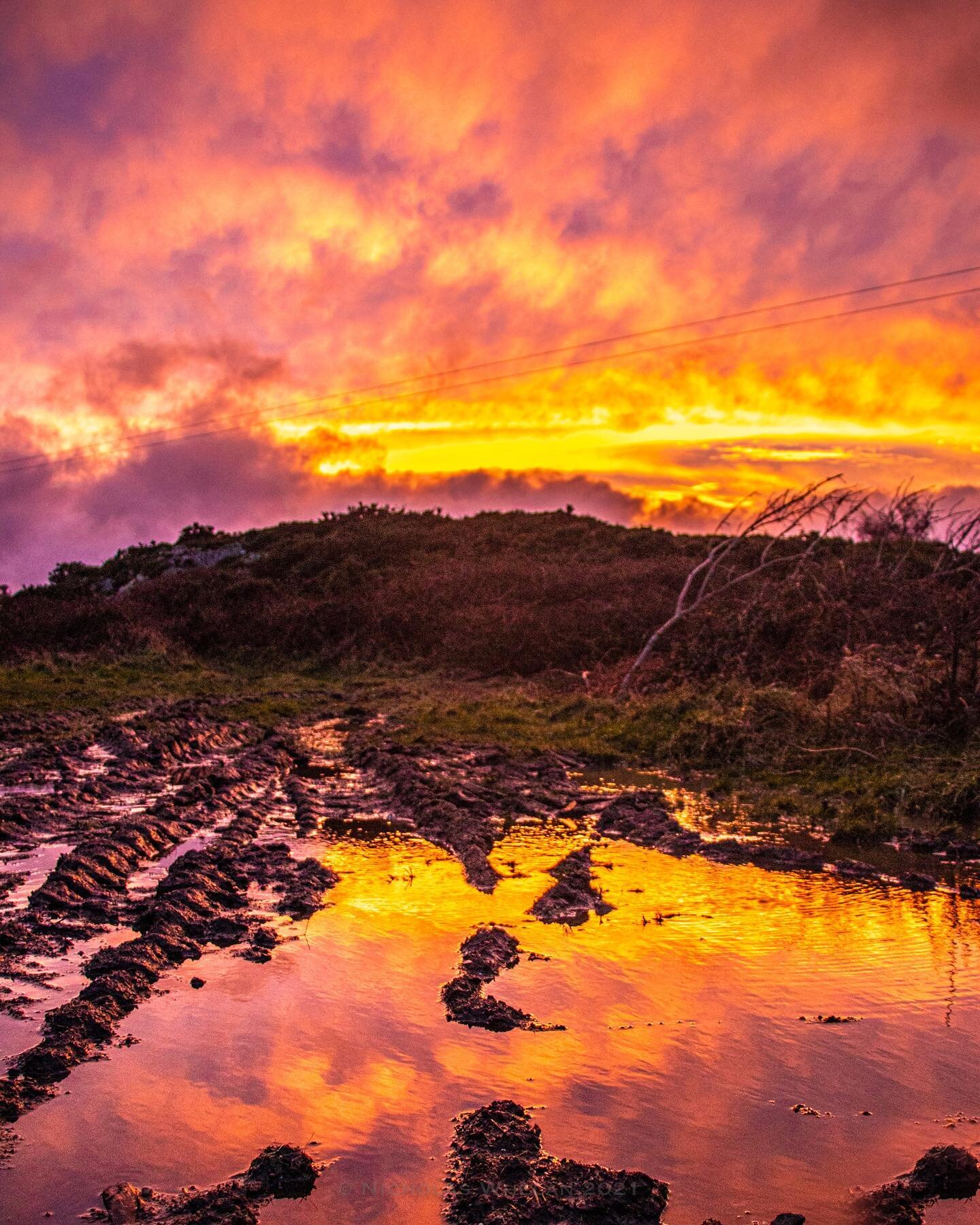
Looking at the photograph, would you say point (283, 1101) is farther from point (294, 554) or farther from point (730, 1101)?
point (294, 554)

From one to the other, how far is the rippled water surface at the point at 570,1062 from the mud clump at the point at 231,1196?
8 centimetres

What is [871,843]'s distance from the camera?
345 inches

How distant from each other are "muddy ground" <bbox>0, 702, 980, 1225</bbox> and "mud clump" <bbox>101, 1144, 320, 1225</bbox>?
0.05 ft

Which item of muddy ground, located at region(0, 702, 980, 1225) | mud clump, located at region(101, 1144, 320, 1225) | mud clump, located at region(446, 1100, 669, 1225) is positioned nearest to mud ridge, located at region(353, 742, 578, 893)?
muddy ground, located at region(0, 702, 980, 1225)

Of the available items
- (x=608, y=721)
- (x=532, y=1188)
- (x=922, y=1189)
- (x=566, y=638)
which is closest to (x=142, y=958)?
(x=532, y=1188)

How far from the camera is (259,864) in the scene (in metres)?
7.54

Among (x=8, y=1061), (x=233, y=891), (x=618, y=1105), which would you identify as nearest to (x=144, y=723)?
(x=233, y=891)

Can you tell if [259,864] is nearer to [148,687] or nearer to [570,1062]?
[570,1062]

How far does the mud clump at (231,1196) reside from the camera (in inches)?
129

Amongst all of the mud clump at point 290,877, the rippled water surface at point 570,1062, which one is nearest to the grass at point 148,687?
the mud clump at point 290,877

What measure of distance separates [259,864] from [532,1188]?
4.49m

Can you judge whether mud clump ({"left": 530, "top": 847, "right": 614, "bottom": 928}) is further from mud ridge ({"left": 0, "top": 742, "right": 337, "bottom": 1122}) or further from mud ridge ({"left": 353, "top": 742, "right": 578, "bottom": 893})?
mud ridge ({"left": 0, "top": 742, "right": 337, "bottom": 1122})

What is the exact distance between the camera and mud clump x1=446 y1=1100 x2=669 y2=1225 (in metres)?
3.31

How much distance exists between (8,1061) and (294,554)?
33.8 metres
